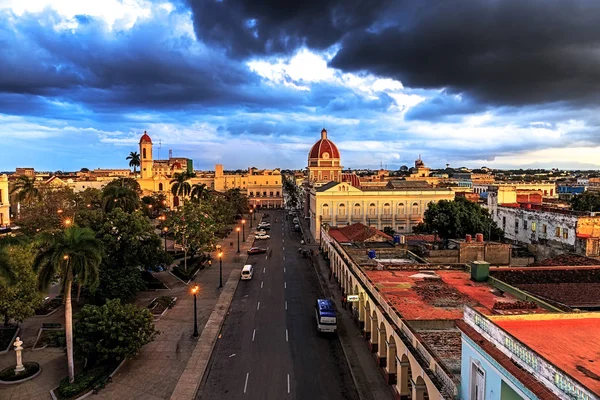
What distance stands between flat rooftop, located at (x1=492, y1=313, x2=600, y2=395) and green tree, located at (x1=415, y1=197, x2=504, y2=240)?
42353 mm

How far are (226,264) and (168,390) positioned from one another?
31.4 m

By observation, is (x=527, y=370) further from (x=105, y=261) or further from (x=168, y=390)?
(x=105, y=261)

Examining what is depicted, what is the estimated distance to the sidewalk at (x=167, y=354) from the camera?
70.1ft

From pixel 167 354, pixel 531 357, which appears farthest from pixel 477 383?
pixel 167 354

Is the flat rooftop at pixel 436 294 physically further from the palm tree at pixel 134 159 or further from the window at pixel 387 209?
the palm tree at pixel 134 159

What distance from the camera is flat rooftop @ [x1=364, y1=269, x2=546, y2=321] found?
1962 centimetres

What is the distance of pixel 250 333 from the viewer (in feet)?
95.9

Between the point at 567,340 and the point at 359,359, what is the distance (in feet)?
47.6

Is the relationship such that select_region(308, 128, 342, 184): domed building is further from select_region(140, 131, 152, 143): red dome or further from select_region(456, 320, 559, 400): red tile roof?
select_region(456, 320, 559, 400): red tile roof

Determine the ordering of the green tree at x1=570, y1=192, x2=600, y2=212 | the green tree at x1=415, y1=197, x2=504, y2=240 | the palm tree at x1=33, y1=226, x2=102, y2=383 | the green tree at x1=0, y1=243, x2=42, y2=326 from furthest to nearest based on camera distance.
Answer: the green tree at x1=570, y1=192, x2=600, y2=212 < the green tree at x1=415, y1=197, x2=504, y2=240 < the green tree at x1=0, y1=243, x2=42, y2=326 < the palm tree at x1=33, y1=226, x2=102, y2=383

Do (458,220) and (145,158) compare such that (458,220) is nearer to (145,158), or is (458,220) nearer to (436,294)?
(436,294)

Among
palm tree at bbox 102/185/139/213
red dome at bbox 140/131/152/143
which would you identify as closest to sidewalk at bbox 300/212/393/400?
palm tree at bbox 102/185/139/213

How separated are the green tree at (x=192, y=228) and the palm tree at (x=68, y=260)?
81.1ft

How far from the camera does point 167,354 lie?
2558 cm
